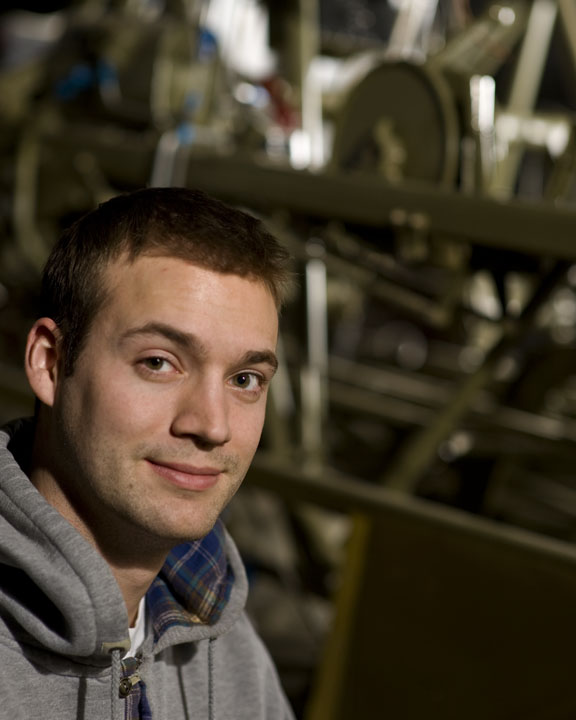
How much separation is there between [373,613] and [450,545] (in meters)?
0.22

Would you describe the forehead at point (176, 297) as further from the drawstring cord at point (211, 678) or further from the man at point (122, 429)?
the drawstring cord at point (211, 678)

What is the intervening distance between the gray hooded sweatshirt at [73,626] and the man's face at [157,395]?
0.06 meters

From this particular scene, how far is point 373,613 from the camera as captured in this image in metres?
2.02

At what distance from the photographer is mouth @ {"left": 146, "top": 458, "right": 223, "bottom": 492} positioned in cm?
87

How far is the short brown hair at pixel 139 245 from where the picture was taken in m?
0.88

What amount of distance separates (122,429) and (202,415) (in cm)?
7

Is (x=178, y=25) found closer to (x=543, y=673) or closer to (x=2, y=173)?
(x=2, y=173)

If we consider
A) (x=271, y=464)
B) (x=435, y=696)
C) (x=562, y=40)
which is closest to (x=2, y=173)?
(x=271, y=464)

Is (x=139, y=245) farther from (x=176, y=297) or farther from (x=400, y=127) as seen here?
(x=400, y=127)

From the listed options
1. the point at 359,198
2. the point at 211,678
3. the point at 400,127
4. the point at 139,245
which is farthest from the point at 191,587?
the point at 400,127

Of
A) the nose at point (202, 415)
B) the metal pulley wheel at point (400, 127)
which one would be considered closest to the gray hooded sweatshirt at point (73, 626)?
the nose at point (202, 415)

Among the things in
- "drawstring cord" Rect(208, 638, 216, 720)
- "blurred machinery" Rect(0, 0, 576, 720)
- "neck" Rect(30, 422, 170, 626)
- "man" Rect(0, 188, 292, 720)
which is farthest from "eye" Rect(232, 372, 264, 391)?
"blurred machinery" Rect(0, 0, 576, 720)

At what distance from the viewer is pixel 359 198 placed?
2.12 m

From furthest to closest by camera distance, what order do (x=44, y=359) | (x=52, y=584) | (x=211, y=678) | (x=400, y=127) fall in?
1. (x=400, y=127)
2. (x=211, y=678)
3. (x=44, y=359)
4. (x=52, y=584)
